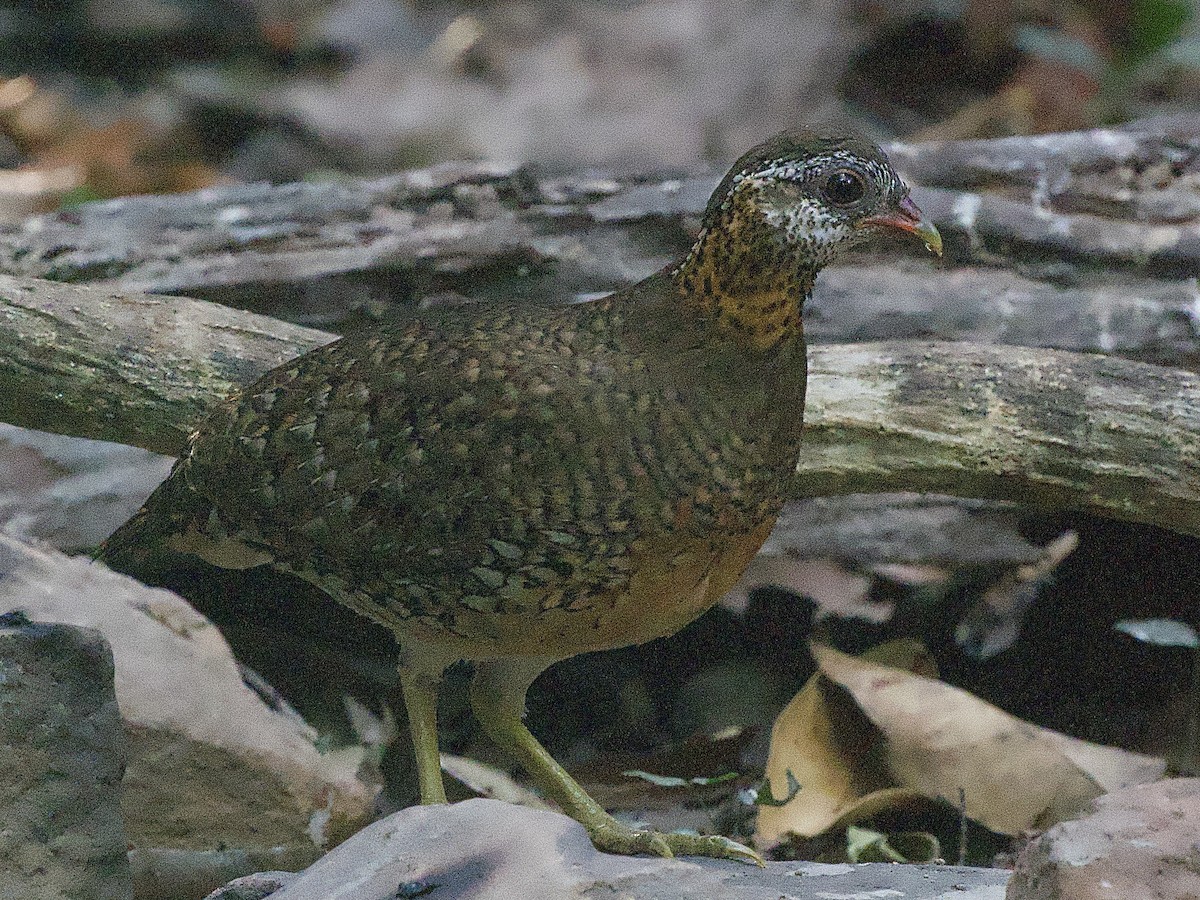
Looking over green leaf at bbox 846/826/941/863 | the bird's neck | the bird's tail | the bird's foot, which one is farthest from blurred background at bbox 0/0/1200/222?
the bird's foot

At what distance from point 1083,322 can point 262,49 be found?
19.3ft

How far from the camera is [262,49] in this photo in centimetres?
923

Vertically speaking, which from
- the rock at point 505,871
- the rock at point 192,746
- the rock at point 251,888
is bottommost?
the rock at point 192,746

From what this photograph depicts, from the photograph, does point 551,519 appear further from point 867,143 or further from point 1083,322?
point 1083,322

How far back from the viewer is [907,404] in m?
4.08

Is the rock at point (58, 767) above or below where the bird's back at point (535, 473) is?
below

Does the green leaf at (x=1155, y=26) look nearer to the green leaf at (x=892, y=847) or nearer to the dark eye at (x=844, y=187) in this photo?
the green leaf at (x=892, y=847)

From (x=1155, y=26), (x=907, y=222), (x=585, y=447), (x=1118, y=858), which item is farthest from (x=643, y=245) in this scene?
(x=1155, y=26)

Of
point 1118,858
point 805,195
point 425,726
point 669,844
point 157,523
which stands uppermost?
point 805,195

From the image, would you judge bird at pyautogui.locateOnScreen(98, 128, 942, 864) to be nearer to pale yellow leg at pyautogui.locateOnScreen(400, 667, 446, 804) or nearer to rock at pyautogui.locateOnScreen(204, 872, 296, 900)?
pale yellow leg at pyautogui.locateOnScreen(400, 667, 446, 804)

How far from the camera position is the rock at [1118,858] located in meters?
2.29

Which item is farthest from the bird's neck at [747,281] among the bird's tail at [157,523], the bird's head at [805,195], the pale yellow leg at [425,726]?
the bird's tail at [157,523]

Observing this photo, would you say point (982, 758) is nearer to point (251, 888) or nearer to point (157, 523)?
point (251, 888)

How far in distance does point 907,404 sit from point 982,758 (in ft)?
3.04
